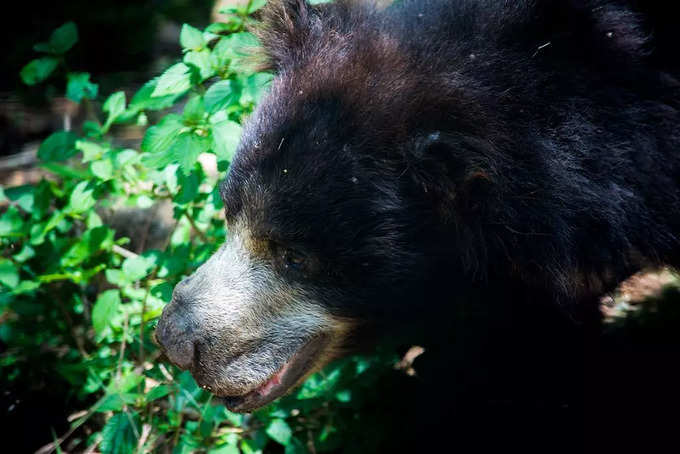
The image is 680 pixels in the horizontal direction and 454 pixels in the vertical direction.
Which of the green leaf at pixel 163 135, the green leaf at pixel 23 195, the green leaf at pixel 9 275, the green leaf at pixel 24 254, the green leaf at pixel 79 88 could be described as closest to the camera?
the green leaf at pixel 163 135

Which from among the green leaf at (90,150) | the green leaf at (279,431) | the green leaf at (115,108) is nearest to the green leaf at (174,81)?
the green leaf at (115,108)

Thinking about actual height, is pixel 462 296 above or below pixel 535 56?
below

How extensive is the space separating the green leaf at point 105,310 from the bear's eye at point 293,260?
2.69 ft

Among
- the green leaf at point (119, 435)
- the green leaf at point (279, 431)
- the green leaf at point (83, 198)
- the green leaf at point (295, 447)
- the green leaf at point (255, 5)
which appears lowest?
the green leaf at point (295, 447)

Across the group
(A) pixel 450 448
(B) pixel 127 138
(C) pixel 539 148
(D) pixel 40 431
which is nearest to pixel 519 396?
(A) pixel 450 448

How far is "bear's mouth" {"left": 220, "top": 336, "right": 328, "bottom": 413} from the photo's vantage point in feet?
8.83

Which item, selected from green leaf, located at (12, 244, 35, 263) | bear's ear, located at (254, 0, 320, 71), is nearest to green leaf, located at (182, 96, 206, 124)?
bear's ear, located at (254, 0, 320, 71)

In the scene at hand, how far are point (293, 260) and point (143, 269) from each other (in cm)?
82

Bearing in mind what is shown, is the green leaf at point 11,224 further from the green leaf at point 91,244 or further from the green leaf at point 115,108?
the green leaf at point 115,108

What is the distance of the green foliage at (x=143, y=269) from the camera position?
2.79 meters

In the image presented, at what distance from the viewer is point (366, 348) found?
2908 mm

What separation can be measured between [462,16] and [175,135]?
1080 millimetres

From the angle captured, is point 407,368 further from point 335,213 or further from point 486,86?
point 486,86

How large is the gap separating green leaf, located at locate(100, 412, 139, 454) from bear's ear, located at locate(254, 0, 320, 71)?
139cm
